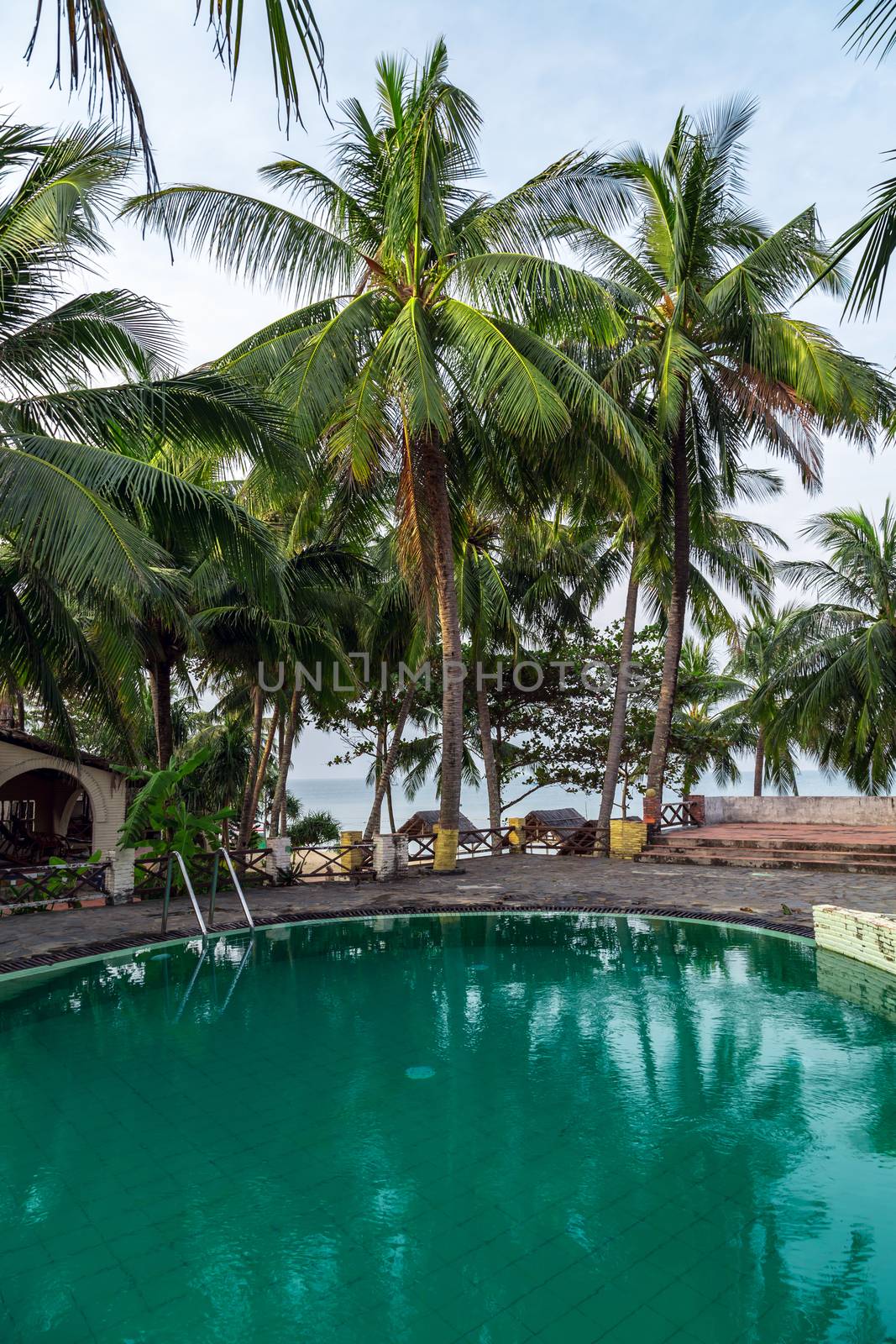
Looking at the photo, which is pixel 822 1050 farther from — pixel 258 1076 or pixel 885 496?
pixel 885 496

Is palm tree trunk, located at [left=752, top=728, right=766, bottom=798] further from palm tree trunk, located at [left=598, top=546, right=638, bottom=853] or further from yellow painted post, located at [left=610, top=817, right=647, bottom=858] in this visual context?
yellow painted post, located at [left=610, top=817, right=647, bottom=858]

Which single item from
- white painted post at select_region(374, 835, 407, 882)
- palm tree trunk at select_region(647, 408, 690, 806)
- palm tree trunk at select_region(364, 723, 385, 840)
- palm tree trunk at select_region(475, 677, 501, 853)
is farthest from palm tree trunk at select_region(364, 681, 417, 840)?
palm tree trunk at select_region(647, 408, 690, 806)

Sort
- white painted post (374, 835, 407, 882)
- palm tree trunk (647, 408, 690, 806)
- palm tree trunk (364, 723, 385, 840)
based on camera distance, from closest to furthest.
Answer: white painted post (374, 835, 407, 882)
palm tree trunk (647, 408, 690, 806)
palm tree trunk (364, 723, 385, 840)

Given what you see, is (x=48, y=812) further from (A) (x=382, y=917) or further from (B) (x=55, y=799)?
(A) (x=382, y=917)

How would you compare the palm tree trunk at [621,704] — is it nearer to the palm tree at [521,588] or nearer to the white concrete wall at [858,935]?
the palm tree at [521,588]

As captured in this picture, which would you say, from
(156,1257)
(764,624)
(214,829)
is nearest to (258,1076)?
(156,1257)

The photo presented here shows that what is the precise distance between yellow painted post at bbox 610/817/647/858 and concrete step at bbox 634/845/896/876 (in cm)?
20

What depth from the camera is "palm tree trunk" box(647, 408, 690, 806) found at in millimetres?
17734

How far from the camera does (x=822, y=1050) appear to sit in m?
A: 6.98

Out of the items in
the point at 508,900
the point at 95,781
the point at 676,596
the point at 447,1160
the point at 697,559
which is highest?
the point at 697,559

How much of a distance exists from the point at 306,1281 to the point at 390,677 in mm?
20270

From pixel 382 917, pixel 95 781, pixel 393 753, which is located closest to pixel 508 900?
pixel 382 917

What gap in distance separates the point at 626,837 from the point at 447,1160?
45.1ft

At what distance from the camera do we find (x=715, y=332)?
56.6ft
